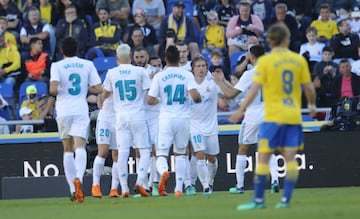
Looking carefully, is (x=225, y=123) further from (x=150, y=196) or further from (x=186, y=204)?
(x=186, y=204)

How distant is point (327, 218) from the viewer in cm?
1286

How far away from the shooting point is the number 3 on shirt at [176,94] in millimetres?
18734

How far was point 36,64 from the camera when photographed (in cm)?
2694

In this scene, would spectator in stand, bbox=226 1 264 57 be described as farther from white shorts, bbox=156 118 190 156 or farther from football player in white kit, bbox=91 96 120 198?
white shorts, bbox=156 118 190 156

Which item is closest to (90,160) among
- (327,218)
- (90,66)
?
(90,66)

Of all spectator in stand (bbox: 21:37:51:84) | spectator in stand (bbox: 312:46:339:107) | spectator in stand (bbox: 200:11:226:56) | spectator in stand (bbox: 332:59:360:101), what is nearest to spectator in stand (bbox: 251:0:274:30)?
spectator in stand (bbox: 200:11:226:56)

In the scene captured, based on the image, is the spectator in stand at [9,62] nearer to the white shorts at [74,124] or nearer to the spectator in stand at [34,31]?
the spectator in stand at [34,31]

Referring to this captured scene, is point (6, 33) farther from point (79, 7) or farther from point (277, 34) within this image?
point (277, 34)

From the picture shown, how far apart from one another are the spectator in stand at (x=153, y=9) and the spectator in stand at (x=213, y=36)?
1.19 metres

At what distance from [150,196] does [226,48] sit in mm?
9417

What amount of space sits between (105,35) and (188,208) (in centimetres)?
1271

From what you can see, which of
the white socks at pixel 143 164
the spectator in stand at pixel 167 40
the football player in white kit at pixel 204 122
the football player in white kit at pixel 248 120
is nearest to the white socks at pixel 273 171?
the football player in white kit at pixel 248 120

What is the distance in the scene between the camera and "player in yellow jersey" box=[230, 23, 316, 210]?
44.9 feet

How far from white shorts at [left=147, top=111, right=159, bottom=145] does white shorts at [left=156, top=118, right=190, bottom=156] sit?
1360 millimetres
